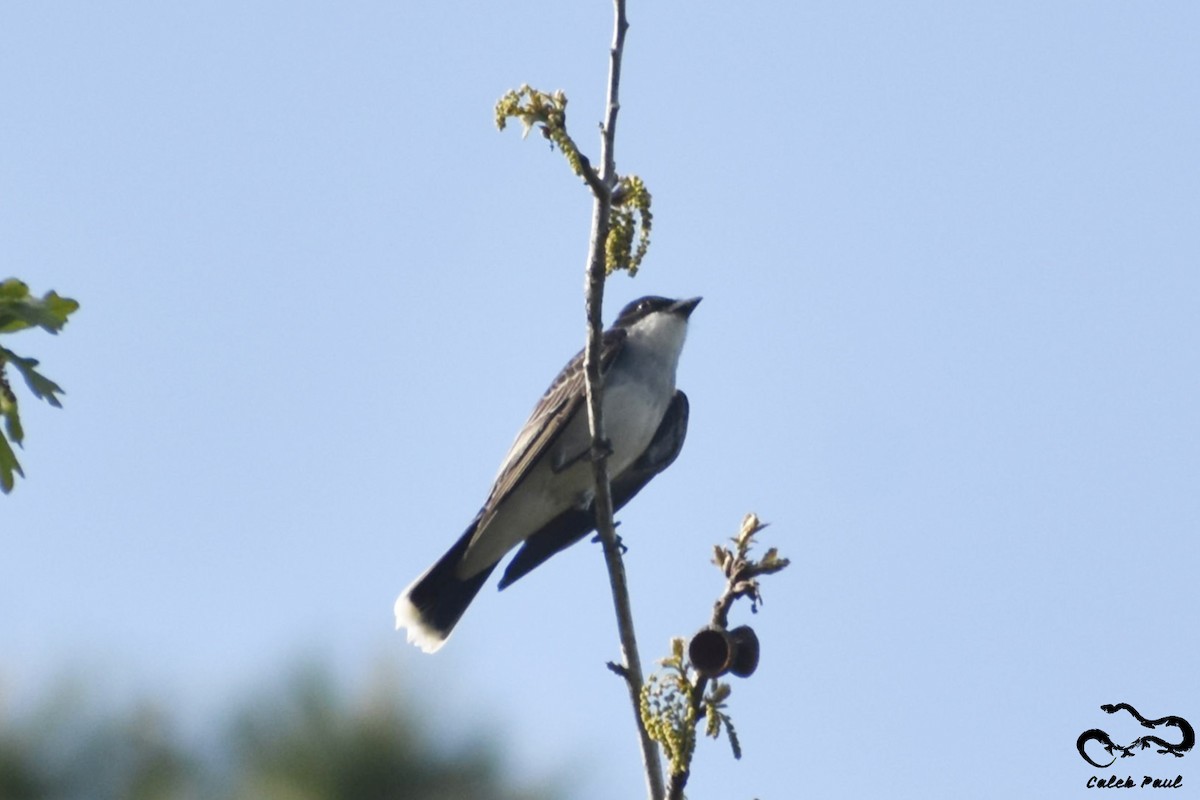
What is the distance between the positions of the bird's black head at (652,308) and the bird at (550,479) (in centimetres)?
32

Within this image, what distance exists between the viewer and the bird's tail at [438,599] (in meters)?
6.68

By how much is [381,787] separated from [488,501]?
2.15m

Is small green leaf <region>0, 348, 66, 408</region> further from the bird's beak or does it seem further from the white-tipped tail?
the bird's beak

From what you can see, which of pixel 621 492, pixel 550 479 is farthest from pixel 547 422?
pixel 621 492

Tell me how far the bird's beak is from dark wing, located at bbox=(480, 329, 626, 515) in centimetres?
51

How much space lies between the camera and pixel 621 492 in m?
7.25

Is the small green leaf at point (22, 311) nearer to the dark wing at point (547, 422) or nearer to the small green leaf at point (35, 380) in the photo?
the small green leaf at point (35, 380)

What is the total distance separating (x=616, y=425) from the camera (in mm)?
6652

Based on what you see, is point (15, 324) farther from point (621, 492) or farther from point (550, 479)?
point (621, 492)

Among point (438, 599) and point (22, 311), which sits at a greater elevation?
point (438, 599)

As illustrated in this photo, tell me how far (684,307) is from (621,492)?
0.97m

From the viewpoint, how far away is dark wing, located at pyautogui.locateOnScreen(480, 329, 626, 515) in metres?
6.38

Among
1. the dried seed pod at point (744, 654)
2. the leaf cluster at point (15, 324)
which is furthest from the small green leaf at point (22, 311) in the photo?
the dried seed pod at point (744, 654)

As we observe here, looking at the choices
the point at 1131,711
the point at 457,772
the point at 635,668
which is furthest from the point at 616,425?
the point at 635,668
